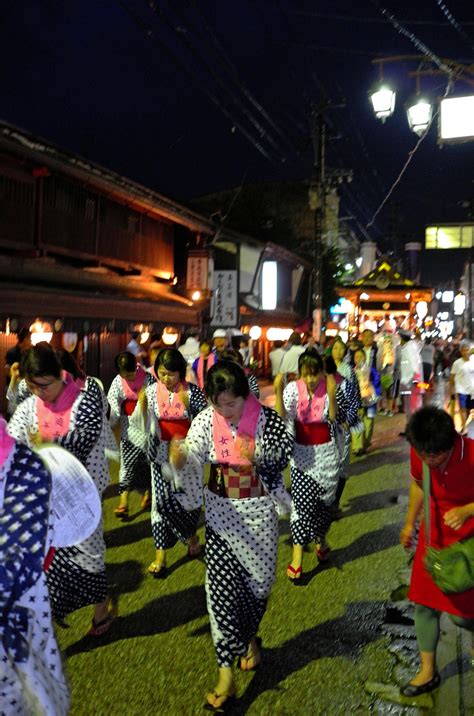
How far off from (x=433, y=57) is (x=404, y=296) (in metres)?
18.7

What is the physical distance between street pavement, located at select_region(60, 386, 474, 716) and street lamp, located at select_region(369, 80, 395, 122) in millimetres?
8805

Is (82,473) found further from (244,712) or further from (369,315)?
(369,315)

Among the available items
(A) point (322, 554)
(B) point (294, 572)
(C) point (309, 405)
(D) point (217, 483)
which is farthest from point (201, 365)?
(D) point (217, 483)

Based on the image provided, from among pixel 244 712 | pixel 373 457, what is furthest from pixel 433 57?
pixel 244 712

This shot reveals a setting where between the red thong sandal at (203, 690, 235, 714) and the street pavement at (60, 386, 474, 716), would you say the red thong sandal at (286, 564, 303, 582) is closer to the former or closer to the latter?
the street pavement at (60, 386, 474, 716)

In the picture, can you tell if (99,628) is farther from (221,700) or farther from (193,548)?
(193,548)

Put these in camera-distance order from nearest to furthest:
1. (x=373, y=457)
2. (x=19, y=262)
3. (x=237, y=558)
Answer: (x=237, y=558)
(x=373, y=457)
(x=19, y=262)

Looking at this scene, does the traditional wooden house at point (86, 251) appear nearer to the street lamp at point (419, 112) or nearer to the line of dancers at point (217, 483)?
the street lamp at point (419, 112)

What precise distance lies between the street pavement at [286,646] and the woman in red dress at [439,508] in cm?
42

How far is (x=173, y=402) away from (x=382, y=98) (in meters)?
8.65

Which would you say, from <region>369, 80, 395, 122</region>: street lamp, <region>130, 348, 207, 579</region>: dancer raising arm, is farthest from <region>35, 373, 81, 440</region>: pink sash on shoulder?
<region>369, 80, 395, 122</region>: street lamp

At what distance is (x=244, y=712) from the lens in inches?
151

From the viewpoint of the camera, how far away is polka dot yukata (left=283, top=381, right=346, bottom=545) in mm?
6207

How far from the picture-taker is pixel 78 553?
14.7 feet
